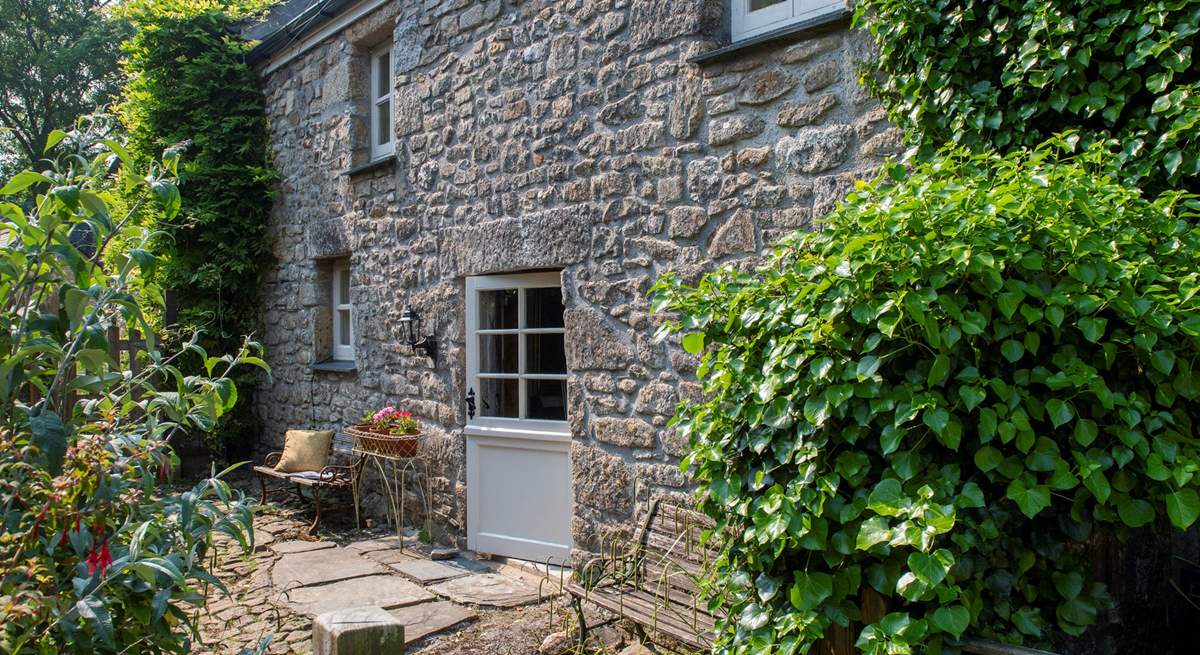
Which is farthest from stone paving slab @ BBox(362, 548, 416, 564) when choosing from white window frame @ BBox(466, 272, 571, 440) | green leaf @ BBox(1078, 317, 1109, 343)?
green leaf @ BBox(1078, 317, 1109, 343)

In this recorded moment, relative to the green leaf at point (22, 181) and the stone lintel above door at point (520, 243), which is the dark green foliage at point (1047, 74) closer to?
the stone lintel above door at point (520, 243)

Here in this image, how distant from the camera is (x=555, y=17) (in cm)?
525

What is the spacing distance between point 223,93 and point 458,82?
410 cm

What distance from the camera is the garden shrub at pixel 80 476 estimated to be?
1.81 meters

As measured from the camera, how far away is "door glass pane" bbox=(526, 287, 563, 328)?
5570 mm

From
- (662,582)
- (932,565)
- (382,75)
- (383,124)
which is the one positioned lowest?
(662,582)

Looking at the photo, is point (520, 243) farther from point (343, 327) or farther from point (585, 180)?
point (343, 327)

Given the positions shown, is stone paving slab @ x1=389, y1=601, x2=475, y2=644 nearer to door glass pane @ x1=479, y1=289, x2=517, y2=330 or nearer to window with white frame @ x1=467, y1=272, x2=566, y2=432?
window with white frame @ x1=467, y1=272, x2=566, y2=432

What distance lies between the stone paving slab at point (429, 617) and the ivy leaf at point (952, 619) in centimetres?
288

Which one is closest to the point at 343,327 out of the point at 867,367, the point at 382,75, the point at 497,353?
the point at 382,75

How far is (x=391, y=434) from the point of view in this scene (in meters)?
6.20

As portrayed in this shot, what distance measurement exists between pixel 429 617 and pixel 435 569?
977 millimetres

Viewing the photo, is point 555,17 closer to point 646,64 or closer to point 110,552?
point 646,64

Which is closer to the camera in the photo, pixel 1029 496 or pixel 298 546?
pixel 1029 496
